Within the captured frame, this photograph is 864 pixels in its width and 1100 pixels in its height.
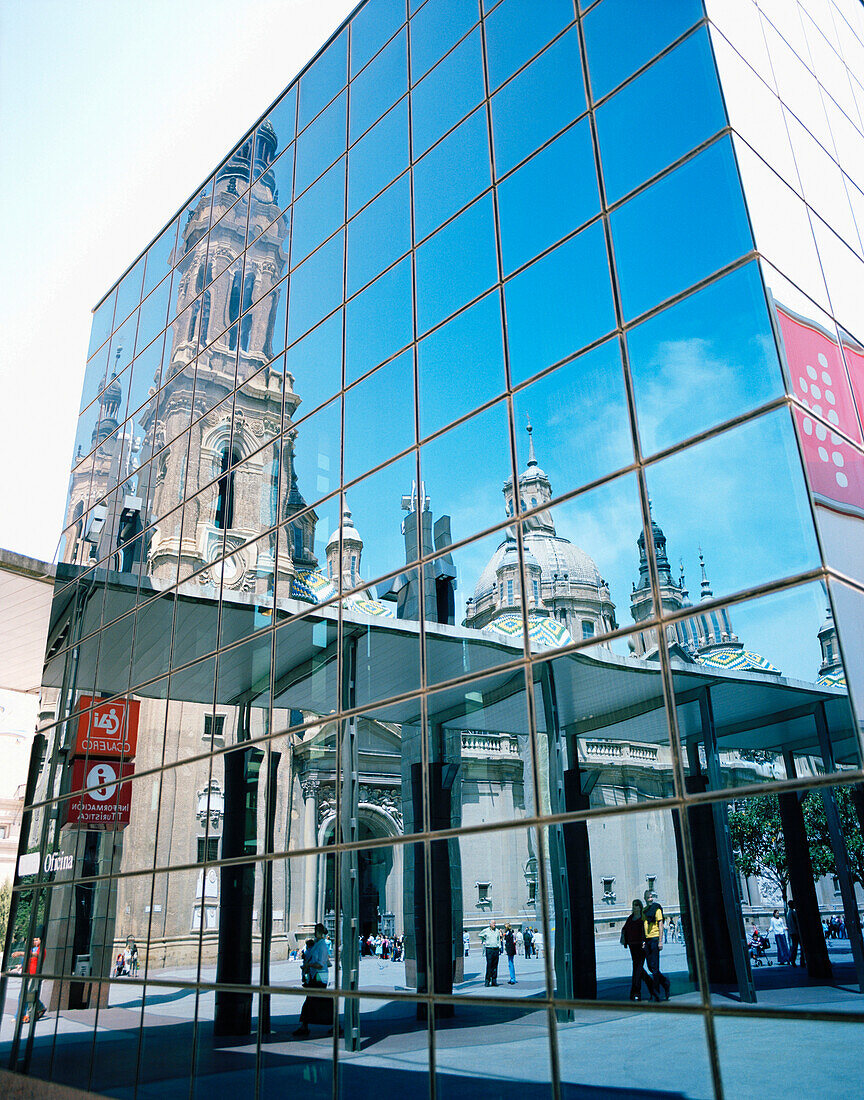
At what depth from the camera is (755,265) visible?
27.9ft

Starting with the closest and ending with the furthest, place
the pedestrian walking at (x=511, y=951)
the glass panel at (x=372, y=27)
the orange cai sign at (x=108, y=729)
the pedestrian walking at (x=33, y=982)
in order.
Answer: the pedestrian walking at (x=511, y=951), the glass panel at (x=372, y=27), the orange cai sign at (x=108, y=729), the pedestrian walking at (x=33, y=982)

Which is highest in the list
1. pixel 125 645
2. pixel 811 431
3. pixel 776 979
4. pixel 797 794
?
pixel 125 645

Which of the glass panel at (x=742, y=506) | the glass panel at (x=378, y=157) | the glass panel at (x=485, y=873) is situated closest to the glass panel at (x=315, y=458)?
the glass panel at (x=378, y=157)

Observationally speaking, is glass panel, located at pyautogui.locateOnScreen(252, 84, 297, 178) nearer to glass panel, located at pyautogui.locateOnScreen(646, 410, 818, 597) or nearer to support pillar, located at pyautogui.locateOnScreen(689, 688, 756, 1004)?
glass panel, located at pyautogui.locateOnScreen(646, 410, 818, 597)

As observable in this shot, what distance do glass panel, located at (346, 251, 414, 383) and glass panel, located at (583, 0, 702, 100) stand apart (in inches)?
143

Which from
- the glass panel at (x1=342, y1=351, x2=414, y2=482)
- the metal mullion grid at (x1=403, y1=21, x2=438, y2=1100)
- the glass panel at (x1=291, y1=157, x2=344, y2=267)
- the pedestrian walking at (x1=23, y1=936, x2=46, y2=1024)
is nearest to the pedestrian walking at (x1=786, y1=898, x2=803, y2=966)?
the metal mullion grid at (x1=403, y1=21, x2=438, y2=1100)

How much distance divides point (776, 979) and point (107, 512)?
16916 millimetres

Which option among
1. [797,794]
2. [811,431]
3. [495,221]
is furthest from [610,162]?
[797,794]

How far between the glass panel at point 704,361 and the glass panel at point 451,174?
13.6 feet

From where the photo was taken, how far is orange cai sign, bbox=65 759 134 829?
16.4m

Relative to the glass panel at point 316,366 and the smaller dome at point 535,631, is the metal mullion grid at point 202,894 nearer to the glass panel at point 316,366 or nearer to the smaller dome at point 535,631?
the glass panel at point 316,366

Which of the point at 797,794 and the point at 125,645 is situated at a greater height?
the point at 125,645

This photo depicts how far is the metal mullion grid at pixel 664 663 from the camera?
24.2ft

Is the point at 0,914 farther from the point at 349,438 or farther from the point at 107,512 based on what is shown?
the point at 349,438
